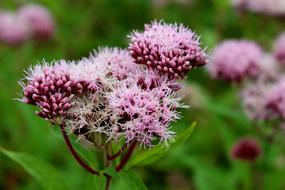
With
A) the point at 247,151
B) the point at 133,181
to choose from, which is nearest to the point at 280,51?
the point at 247,151

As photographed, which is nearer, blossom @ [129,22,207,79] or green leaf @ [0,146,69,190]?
blossom @ [129,22,207,79]

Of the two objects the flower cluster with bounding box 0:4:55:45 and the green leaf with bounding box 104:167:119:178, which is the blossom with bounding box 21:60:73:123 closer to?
the green leaf with bounding box 104:167:119:178

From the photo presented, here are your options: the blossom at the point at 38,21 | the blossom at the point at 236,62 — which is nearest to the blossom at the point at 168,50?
the blossom at the point at 236,62

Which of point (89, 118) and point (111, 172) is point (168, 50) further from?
point (111, 172)

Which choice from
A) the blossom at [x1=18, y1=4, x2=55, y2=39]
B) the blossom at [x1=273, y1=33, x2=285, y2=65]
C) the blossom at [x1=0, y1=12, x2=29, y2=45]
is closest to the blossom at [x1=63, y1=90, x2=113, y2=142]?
the blossom at [x1=273, y1=33, x2=285, y2=65]

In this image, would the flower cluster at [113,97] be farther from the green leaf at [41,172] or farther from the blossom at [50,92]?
the green leaf at [41,172]

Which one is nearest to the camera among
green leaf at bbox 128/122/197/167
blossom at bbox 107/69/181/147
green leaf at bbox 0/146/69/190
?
blossom at bbox 107/69/181/147

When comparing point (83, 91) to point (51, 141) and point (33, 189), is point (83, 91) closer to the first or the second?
point (33, 189)

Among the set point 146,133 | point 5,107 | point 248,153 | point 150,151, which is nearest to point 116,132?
point 146,133
